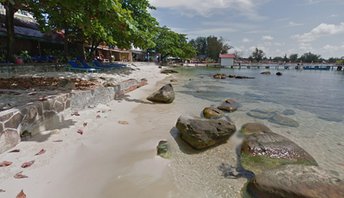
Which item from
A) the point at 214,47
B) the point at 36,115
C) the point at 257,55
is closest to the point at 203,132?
the point at 36,115

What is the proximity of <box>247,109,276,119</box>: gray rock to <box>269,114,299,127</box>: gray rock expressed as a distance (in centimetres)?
29

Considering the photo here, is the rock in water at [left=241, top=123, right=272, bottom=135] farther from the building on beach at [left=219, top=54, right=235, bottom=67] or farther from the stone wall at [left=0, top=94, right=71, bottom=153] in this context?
the building on beach at [left=219, top=54, right=235, bottom=67]

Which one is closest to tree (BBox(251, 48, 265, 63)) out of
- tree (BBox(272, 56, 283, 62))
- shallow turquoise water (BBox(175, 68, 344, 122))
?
tree (BBox(272, 56, 283, 62))

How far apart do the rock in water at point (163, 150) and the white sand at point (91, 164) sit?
0.50 feet

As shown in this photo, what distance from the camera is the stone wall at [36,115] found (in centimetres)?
437

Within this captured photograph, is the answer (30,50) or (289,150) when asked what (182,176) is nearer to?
(289,150)

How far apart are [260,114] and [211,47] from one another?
81573 millimetres

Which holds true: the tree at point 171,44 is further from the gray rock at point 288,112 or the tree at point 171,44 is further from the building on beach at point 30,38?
the gray rock at point 288,112

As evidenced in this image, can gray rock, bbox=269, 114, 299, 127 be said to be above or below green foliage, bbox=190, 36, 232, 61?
below

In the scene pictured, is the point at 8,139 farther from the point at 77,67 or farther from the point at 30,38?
the point at 30,38

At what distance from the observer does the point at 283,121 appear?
880cm

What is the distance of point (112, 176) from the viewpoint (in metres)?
4.08

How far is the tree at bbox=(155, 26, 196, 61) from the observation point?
4675 centimetres

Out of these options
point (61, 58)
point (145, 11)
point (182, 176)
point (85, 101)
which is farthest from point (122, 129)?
point (145, 11)
